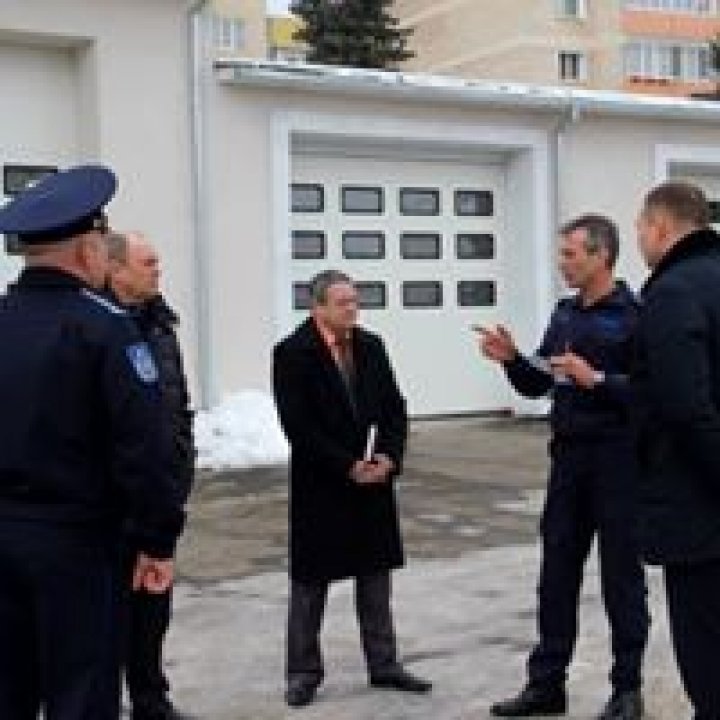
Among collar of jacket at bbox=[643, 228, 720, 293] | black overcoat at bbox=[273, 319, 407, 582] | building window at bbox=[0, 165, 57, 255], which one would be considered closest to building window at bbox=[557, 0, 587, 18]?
building window at bbox=[0, 165, 57, 255]

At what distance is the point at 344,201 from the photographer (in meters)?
→ 16.2

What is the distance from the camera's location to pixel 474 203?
17297 millimetres

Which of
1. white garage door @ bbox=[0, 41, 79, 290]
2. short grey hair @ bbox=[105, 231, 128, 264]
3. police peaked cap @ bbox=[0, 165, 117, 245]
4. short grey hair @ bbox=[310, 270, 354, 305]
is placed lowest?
short grey hair @ bbox=[310, 270, 354, 305]

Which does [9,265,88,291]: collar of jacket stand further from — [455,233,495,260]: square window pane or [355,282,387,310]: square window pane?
[455,233,495,260]: square window pane

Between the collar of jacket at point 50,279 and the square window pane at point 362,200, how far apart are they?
11.8 metres

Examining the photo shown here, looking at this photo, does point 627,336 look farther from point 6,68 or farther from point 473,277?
point 473,277

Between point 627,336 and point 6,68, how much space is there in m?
8.89

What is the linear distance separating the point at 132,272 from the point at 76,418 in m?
1.93

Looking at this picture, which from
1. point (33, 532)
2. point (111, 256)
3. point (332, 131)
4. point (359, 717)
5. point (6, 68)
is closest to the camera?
point (33, 532)

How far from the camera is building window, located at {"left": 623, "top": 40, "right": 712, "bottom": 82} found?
71875mm

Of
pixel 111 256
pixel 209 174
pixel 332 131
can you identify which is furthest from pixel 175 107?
pixel 111 256

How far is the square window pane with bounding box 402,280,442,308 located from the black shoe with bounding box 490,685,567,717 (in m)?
10.4

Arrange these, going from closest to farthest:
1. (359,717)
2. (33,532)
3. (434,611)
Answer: (33,532) < (359,717) < (434,611)

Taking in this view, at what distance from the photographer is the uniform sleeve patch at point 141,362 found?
4.36m
